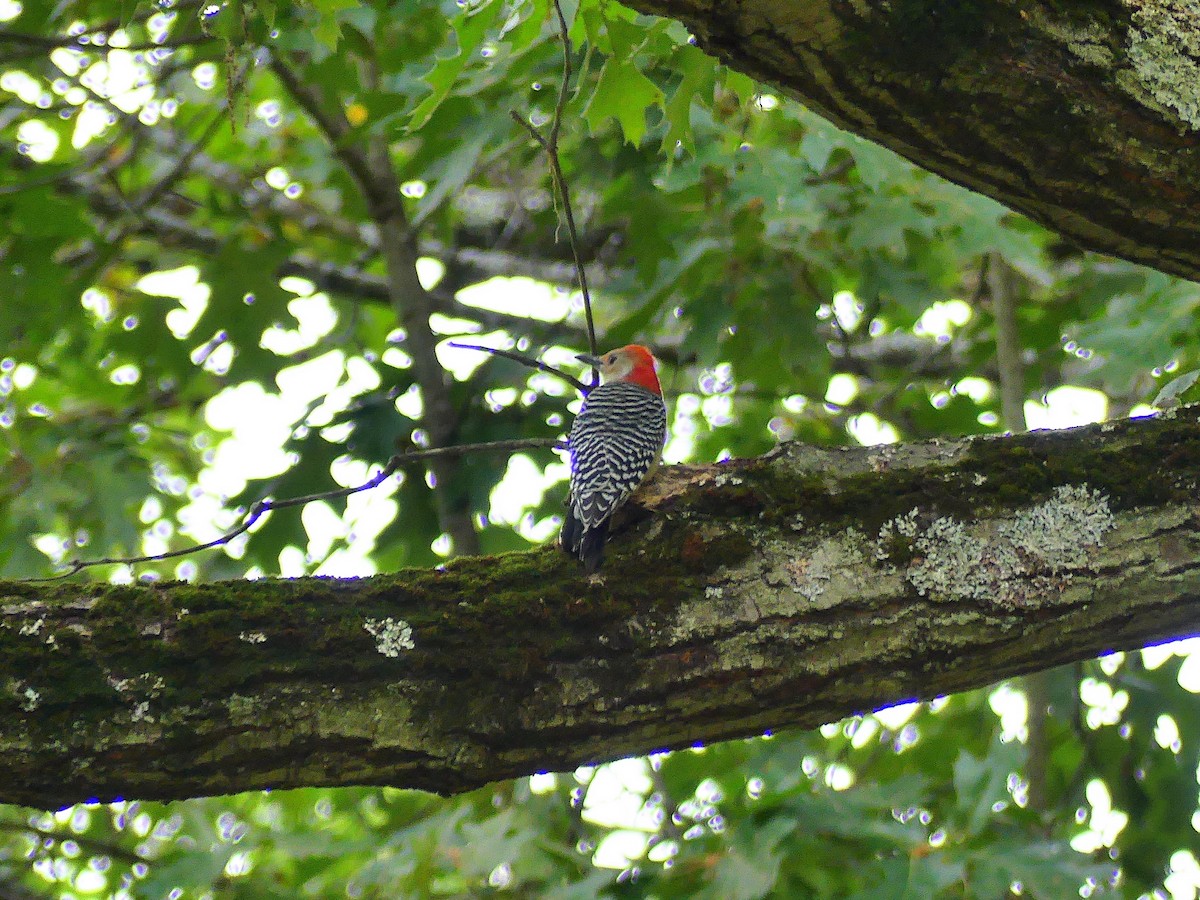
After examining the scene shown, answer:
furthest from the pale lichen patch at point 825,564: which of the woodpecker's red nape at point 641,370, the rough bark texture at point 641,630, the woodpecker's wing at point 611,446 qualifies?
the woodpecker's red nape at point 641,370

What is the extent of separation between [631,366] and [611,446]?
2111 mm

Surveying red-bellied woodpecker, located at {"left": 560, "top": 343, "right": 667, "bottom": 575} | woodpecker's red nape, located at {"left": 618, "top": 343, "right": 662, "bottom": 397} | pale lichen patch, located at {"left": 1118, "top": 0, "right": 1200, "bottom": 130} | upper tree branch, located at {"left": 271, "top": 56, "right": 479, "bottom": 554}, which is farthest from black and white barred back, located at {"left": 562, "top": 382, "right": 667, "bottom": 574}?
pale lichen patch, located at {"left": 1118, "top": 0, "right": 1200, "bottom": 130}

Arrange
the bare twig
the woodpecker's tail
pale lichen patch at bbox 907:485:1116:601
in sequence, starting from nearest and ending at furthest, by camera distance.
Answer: pale lichen patch at bbox 907:485:1116:601 → the woodpecker's tail → the bare twig

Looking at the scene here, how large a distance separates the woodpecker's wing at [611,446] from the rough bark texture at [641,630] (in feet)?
1.21

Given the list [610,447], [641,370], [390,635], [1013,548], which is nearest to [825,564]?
[1013,548]

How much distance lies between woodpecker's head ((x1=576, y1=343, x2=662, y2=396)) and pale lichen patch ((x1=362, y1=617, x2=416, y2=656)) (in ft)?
11.3

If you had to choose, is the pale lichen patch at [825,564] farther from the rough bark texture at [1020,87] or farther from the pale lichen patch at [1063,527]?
the rough bark texture at [1020,87]

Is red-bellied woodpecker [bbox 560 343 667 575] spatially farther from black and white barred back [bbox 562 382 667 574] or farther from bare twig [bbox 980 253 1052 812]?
bare twig [bbox 980 253 1052 812]

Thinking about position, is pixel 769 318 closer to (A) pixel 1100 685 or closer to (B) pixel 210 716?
(A) pixel 1100 685

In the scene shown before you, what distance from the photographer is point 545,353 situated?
605 centimetres

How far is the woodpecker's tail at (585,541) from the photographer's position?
8.82 feet

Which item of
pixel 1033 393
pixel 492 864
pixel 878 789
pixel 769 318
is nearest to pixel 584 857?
pixel 492 864

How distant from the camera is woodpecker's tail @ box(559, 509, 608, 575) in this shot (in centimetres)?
269

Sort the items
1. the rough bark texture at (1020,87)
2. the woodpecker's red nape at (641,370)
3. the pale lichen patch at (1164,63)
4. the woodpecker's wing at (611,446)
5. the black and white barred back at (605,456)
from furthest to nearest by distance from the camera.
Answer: the woodpecker's red nape at (641,370) → the woodpecker's wing at (611,446) → the black and white barred back at (605,456) → the pale lichen patch at (1164,63) → the rough bark texture at (1020,87)
